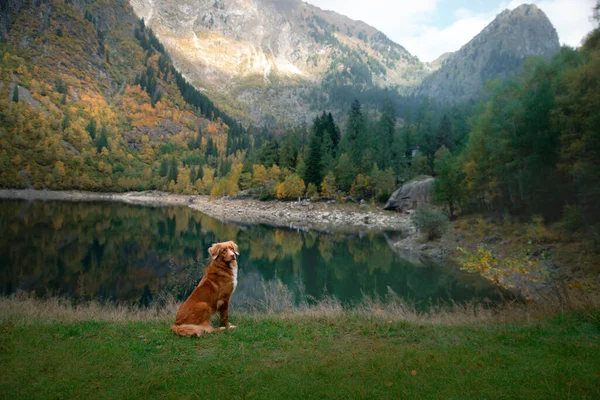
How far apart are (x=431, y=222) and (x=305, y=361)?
28.1 metres

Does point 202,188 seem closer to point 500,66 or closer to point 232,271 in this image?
point 232,271

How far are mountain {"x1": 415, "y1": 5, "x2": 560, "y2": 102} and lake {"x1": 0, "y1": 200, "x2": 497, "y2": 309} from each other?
420 ft

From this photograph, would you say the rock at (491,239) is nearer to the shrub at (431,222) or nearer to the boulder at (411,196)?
the shrub at (431,222)

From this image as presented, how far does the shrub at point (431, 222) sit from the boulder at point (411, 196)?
57.2ft

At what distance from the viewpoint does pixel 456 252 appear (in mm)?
25922

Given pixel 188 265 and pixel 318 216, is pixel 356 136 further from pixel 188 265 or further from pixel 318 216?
pixel 188 265

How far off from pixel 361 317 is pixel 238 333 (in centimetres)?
274

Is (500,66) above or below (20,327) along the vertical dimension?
above

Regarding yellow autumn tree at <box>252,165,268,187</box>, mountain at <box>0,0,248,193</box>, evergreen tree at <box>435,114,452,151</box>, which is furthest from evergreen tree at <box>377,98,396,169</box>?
mountain at <box>0,0,248,193</box>

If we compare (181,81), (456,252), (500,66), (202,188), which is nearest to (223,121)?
(181,81)

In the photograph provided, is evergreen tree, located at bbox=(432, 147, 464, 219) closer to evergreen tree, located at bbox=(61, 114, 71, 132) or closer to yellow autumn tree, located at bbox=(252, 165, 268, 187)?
yellow autumn tree, located at bbox=(252, 165, 268, 187)

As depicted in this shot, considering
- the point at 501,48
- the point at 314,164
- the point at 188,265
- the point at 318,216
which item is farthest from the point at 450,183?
the point at 501,48

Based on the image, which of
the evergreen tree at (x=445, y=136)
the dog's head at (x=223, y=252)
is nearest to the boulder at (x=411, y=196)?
the evergreen tree at (x=445, y=136)

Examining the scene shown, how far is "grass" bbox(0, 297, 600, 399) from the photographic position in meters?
3.58
